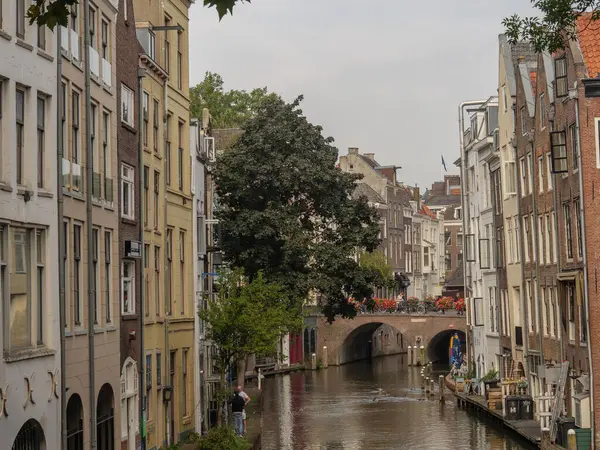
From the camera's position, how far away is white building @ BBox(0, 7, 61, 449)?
20.8 meters

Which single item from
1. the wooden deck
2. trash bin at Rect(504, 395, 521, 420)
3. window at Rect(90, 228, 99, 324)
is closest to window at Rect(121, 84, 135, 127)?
window at Rect(90, 228, 99, 324)

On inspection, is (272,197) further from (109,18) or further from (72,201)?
(72,201)

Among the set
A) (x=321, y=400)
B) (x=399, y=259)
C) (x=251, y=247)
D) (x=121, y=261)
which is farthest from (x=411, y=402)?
(x=399, y=259)

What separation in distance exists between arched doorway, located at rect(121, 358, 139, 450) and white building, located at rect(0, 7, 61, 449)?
21.4 ft

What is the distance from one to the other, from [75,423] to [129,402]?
538cm

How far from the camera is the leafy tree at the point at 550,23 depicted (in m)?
18.2

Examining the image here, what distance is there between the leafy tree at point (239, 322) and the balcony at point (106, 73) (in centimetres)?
1321

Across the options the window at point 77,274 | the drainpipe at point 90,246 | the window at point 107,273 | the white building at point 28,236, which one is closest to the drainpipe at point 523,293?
the window at point 107,273

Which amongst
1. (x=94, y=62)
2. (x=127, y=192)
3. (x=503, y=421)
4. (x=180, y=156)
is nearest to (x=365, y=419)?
(x=503, y=421)

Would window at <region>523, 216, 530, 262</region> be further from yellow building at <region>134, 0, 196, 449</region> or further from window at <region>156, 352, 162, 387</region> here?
window at <region>156, 352, 162, 387</region>

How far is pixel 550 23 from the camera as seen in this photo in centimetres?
1862

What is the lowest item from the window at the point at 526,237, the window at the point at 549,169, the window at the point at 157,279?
the window at the point at 157,279

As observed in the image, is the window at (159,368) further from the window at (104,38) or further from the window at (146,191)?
the window at (104,38)

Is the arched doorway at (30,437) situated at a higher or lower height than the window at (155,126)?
lower
